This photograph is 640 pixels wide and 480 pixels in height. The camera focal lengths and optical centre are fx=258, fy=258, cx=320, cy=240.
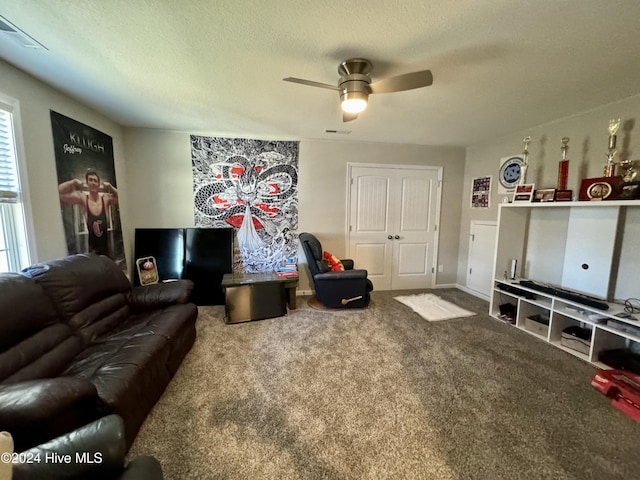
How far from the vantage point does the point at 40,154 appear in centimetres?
215

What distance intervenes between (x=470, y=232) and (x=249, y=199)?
11.8ft

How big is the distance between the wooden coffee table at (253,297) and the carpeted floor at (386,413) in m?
0.38

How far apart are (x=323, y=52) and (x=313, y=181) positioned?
228cm

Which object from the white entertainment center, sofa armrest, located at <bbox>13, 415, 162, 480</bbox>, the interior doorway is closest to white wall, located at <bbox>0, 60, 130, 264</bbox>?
sofa armrest, located at <bbox>13, 415, 162, 480</bbox>

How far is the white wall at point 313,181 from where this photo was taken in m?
3.56

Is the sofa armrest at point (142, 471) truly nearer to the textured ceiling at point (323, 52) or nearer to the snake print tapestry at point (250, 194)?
the textured ceiling at point (323, 52)

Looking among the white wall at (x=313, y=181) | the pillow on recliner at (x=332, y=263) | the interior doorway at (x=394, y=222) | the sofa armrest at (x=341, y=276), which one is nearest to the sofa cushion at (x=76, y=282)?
the white wall at (x=313, y=181)

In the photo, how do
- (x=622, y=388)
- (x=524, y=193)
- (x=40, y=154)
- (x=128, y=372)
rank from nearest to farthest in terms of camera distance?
(x=128, y=372) < (x=622, y=388) < (x=40, y=154) < (x=524, y=193)

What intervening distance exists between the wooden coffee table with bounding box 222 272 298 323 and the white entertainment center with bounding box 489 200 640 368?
270cm

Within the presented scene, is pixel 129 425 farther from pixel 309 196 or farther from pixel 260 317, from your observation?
pixel 309 196

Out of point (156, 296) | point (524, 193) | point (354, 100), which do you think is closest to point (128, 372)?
point (156, 296)

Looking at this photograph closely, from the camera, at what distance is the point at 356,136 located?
3752 millimetres

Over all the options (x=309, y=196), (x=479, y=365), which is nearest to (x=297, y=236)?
(x=309, y=196)

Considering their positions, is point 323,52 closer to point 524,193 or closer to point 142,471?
point 142,471
